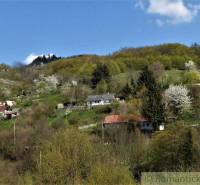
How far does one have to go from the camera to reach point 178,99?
65188 mm

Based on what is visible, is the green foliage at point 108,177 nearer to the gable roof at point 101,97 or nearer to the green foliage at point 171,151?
the green foliage at point 171,151

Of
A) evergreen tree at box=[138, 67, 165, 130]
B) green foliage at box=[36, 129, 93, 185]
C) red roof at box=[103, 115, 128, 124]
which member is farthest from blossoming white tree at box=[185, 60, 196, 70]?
green foliage at box=[36, 129, 93, 185]

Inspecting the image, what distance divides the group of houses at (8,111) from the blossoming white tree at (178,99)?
24.8 m

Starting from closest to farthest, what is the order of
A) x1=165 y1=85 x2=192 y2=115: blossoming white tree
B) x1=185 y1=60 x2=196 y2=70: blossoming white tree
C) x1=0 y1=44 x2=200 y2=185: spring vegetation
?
x1=0 y1=44 x2=200 y2=185: spring vegetation < x1=165 y1=85 x2=192 y2=115: blossoming white tree < x1=185 y1=60 x2=196 y2=70: blossoming white tree

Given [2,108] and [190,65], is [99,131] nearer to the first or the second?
[2,108]

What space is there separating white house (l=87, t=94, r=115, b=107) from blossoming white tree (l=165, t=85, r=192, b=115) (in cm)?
990

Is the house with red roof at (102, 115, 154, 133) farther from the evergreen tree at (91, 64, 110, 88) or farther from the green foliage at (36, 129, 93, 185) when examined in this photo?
the evergreen tree at (91, 64, 110, 88)

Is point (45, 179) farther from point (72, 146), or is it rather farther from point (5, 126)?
point (5, 126)

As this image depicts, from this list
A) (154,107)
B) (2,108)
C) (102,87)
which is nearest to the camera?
(154,107)

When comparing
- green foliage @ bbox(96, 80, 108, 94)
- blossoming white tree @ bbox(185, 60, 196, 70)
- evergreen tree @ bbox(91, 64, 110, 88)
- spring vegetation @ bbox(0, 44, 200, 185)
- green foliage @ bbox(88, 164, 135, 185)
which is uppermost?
blossoming white tree @ bbox(185, 60, 196, 70)

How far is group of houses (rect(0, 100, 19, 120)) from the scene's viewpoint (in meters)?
79.8

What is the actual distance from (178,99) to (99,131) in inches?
511

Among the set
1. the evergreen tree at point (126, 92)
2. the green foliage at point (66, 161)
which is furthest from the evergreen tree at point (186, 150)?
the evergreen tree at point (126, 92)

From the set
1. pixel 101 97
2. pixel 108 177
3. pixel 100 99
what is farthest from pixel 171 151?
pixel 101 97
